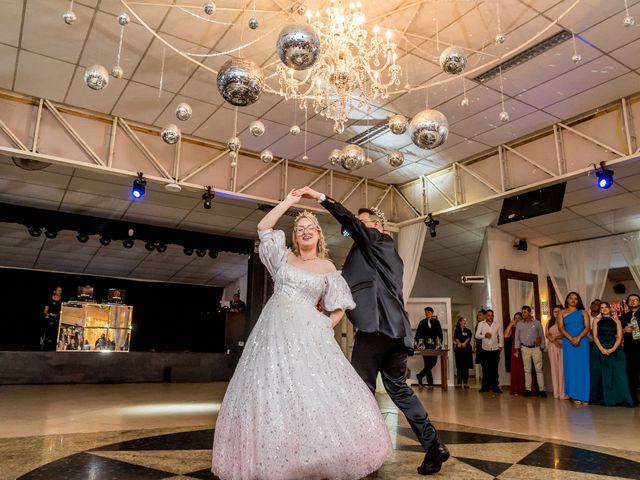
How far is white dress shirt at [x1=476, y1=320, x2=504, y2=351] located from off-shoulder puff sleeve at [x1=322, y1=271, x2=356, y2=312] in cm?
654

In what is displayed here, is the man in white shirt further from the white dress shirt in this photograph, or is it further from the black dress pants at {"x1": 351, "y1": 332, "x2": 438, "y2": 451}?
the black dress pants at {"x1": 351, "y1": 332, "x2": 438, "y2": 451}

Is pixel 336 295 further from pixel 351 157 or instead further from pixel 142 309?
pixel 142 309

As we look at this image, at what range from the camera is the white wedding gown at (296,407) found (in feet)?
6.33

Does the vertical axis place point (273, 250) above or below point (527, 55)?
below

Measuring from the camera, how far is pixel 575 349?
Answer: 643 centimetres

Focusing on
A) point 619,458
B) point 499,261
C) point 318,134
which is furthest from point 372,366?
point 499,261

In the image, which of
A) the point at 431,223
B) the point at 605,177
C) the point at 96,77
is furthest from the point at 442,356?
the point at 96,77

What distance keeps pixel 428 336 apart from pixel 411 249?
1625 mm

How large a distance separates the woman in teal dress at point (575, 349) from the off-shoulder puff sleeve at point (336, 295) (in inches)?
204

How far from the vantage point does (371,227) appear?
277 centimetres

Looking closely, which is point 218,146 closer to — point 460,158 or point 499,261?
point 460,158

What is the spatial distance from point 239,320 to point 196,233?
304 centimetres

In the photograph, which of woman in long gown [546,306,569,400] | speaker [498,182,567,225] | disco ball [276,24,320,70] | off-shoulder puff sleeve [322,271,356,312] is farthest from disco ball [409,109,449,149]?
woman in long gown [546,306,569,400]

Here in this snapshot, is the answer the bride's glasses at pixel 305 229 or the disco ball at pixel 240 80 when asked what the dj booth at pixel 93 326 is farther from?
the bride's glasses at pixel 305 229
